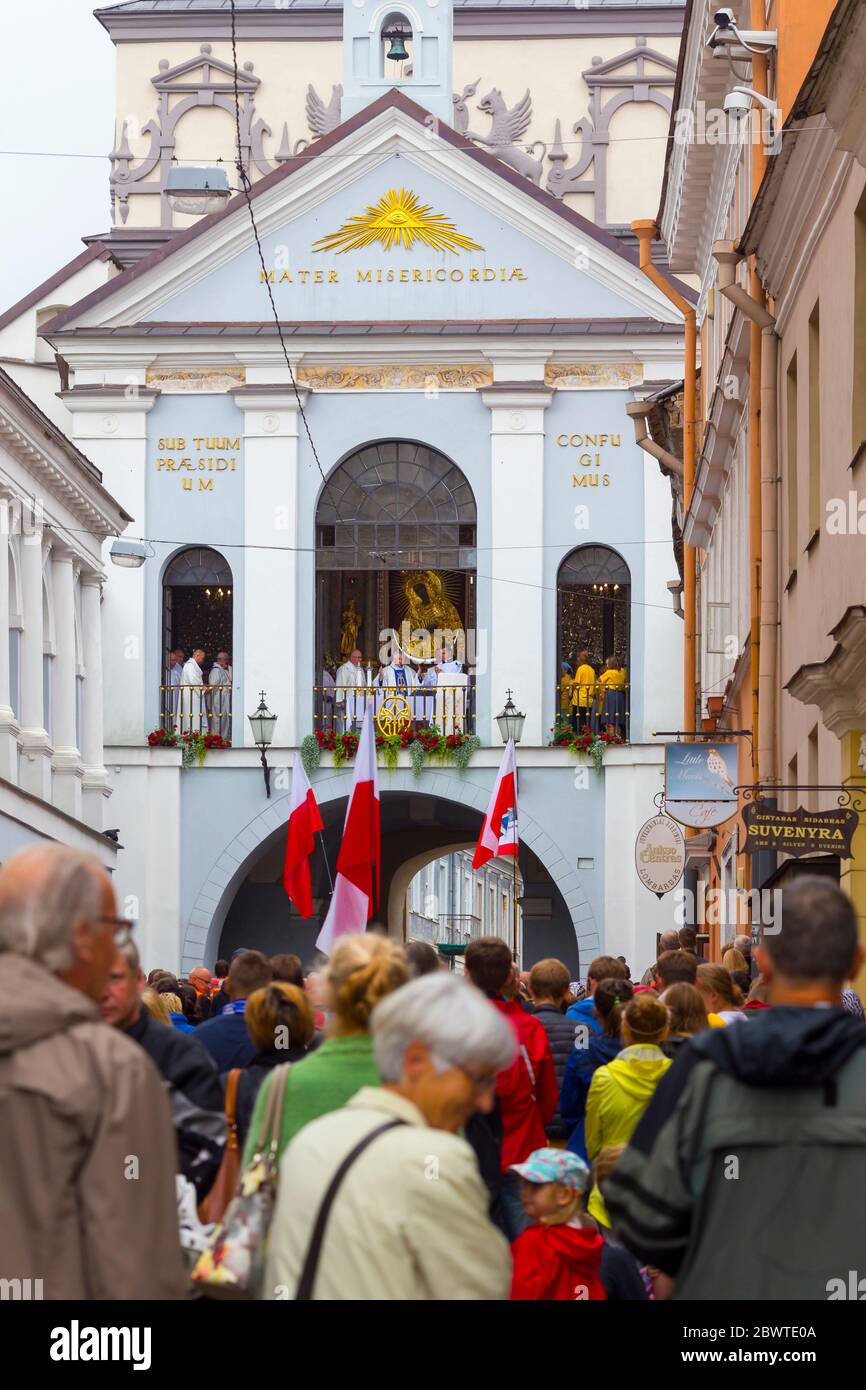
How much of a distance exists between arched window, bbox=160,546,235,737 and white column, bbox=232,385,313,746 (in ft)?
1.86

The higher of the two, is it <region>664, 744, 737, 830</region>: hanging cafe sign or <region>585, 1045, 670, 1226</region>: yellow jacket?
<region>664, 744, 737, 830</region>: hanging cafe sign

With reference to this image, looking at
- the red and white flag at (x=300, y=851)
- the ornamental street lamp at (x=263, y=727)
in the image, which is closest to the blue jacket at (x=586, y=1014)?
the red and white flag at (x=300, y=851)

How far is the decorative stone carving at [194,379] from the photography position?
3300 centimetres

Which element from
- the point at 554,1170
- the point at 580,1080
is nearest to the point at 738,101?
the point at 580,1080

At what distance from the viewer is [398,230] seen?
33.2 meters

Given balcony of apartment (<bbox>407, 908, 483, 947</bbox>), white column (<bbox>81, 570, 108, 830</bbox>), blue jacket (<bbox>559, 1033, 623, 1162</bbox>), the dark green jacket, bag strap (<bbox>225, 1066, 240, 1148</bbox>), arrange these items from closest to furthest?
the dark green jacket < bag strap (<bbox>225, 1066, 240, 1148</bbox>) < blue jacket (<bbox>559, 1033, 623, 1162</bbox>) < white column (<bbox>81, 570, 108, 830</bbox>) < balcony of apartment (<bbox>407, 908, 483, 947</bbox>)

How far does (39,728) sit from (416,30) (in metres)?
12.9

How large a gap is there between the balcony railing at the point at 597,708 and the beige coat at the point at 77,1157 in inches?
1104

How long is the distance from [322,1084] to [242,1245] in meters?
0.69

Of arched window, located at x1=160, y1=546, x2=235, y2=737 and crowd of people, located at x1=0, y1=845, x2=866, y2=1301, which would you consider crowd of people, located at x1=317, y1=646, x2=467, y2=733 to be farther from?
crowd of people, located at x1=0, y1=845, x2=866, y2=1301

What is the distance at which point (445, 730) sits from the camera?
32.5 meters

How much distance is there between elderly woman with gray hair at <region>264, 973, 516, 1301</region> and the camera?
14.2ft

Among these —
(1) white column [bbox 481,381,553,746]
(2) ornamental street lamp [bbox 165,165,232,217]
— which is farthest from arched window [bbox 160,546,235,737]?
(2) ornamental street lamp [bbox 165,165,232,217]
